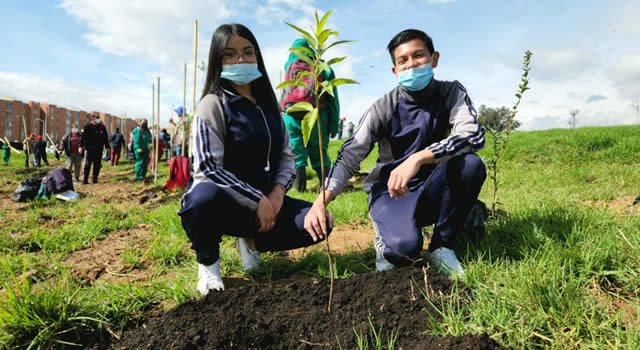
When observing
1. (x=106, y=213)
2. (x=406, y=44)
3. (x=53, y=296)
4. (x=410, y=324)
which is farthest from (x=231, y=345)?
(x=106, y=213)

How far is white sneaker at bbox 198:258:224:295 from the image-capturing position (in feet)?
5.89

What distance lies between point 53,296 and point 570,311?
2020 millimetres

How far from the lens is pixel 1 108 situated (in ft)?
202

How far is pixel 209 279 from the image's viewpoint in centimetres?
183

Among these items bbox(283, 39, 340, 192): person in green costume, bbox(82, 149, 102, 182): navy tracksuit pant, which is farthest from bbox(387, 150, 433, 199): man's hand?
bbox(82, 149, 102, 182): navy tracksuit pant

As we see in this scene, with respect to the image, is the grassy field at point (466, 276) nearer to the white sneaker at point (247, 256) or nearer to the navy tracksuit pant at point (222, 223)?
the white sneaker at point (247, 256)

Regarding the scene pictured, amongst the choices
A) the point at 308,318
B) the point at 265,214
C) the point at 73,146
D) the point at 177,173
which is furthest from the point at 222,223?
the point at 73,146

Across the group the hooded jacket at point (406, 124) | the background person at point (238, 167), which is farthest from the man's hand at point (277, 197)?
the hooded jacket at point (406, 124)

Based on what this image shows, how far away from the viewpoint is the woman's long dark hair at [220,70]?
1946 millimetres

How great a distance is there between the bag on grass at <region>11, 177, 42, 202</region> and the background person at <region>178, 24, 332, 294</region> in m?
5.73

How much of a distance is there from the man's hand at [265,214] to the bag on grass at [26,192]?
6.06 m

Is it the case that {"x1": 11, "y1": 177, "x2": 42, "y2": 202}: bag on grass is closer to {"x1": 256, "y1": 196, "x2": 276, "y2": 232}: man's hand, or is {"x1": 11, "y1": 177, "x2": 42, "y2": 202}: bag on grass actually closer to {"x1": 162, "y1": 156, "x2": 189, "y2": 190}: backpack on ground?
{"x1": 162, "y1": 156, "x2": 189, "y2": 190}: backpack on ground

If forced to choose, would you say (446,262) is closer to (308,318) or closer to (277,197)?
(308,318)

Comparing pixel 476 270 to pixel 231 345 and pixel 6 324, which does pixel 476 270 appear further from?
pixel 6 324
